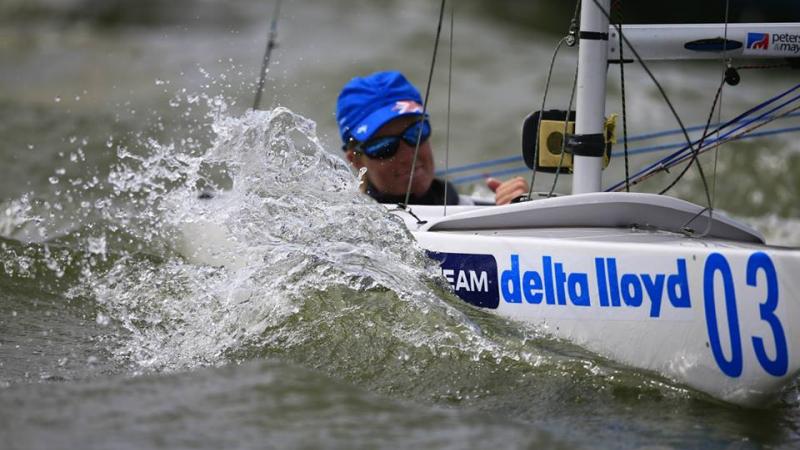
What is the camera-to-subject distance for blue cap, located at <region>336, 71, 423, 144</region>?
15.5 ft

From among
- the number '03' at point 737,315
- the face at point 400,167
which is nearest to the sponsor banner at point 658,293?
the number '03' at point 737,315

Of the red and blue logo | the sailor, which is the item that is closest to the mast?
the red and blue logo

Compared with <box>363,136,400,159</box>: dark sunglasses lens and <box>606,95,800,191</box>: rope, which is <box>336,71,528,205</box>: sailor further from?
<box>606,95,800,191</box>: rope

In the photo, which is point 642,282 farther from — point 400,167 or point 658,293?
point 400,167

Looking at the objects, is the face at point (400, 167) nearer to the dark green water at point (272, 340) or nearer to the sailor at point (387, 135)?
the sailor at point (387, 135)

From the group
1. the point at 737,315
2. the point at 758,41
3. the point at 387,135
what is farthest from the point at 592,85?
the point at 387,135

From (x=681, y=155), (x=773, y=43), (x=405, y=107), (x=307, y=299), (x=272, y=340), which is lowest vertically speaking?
(x=272, y=340)

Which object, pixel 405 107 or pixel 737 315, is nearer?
pixel 737 315

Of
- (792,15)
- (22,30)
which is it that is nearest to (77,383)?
(792,15)

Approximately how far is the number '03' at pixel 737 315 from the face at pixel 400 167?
1923 millimetres

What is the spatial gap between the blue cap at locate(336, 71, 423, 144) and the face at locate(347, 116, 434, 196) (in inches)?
1.7

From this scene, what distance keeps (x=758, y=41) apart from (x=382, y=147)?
1.64m

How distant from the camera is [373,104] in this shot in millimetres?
4781

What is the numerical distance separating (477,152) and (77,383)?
21.6 feet
